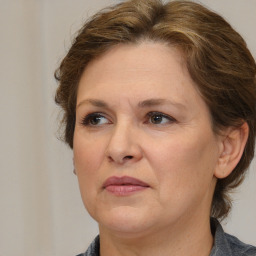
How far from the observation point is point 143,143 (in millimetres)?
1784

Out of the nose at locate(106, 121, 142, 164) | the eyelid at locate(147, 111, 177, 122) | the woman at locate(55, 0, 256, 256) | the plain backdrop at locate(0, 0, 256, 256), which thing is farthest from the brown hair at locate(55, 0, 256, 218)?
the plain backdrop at locate(0, 0, 256, 256)

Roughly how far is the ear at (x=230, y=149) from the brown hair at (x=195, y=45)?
2 cm

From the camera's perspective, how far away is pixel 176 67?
185 centimetres

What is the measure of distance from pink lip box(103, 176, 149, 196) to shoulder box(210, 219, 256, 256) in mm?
306

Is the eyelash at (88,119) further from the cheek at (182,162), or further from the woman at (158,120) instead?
the cheek at (182,162)

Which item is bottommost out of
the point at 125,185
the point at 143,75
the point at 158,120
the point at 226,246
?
the point at 226,246

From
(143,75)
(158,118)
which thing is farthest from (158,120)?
(143,75)

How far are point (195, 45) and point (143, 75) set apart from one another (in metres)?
0.15

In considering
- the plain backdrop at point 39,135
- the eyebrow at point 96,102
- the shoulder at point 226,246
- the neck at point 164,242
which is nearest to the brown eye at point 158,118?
the eyebrow at point 96,102

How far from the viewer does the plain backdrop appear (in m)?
2.73

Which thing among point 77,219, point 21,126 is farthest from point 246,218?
point 21,126

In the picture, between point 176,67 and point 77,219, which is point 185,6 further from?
point 77,219

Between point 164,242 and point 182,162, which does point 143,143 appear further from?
point 164,242

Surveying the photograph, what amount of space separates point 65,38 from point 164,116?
1045mm
